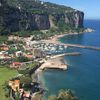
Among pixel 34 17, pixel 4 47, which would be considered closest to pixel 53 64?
pixel 4 47

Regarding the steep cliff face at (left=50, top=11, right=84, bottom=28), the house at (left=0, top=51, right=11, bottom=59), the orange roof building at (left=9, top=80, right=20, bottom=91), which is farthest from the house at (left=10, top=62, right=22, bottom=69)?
the steep cliff face at (left=50, top=11, right=84, bottom=28)

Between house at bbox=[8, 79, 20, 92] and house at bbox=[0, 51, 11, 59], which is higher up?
house at bbox=[8, 79, 20, 92]

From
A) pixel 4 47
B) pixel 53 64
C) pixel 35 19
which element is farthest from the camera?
pixel 35 19

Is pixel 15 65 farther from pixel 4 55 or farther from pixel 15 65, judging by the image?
pixel 4 55

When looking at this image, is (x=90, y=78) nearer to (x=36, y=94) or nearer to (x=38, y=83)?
(x=38, y=83)

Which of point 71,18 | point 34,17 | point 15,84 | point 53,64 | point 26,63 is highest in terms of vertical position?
point 15,84

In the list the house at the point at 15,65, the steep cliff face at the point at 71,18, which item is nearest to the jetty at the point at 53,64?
the house at the point at 15,65

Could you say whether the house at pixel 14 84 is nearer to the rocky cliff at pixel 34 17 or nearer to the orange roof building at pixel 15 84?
the orange roof building at pixel 15 84

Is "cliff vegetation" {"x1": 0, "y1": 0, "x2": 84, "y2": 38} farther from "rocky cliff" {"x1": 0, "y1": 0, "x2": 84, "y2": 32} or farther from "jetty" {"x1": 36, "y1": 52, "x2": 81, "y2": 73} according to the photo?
"jetty" {"x1": 36, "y1": 52, "x2": 81, "y2": 73}

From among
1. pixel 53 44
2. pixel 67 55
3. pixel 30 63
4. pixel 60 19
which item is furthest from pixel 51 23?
pixel 30 63
